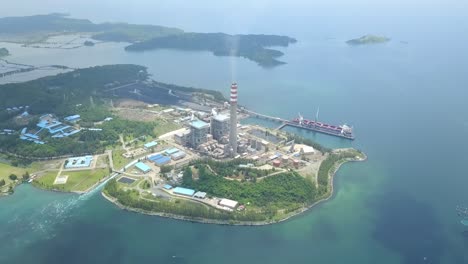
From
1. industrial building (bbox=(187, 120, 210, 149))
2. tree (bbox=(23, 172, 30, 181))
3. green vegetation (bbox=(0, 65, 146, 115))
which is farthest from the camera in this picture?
green vegetation (bbox=(0, 65, 146, 115))

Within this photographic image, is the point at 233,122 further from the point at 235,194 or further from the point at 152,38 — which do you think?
the point at 152,38

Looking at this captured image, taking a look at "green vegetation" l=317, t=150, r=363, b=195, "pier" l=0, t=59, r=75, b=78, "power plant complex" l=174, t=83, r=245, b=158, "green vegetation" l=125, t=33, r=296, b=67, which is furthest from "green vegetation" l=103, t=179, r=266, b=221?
"green vegetation" l=125, t=33, r=296, b=67

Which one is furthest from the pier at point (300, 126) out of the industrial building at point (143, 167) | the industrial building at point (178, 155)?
the industrial building at point (143, 167)

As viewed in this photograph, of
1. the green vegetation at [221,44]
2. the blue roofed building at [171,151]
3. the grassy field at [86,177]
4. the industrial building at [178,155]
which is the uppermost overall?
the green vegetation at [221,44]

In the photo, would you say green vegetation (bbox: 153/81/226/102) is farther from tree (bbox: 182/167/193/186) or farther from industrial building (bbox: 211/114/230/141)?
tree (bbox: 182/167/193/186)

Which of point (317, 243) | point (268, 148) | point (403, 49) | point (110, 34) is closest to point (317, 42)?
point (403, 49)

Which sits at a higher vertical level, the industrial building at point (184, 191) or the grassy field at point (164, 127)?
the grassy field at point (164, 127)

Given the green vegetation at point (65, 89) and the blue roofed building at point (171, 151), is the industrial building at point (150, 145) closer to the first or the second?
the blue roofed building at point (171, 151)
